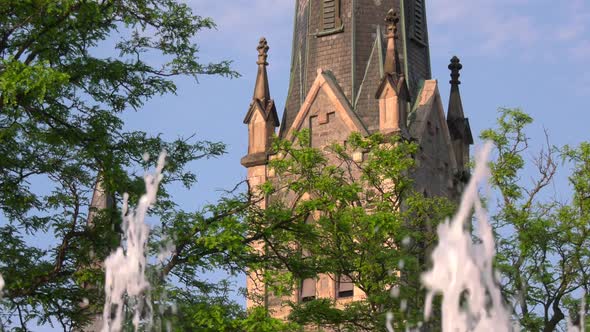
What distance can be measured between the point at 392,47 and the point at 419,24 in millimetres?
3456

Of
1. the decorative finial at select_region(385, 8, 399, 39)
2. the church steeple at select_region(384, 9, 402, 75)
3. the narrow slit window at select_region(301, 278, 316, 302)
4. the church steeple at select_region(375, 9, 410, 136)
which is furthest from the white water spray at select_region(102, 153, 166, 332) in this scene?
the decorative finial at select_region(385, 8, 399, 39)

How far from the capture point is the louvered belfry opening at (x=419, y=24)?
40781 millimetres

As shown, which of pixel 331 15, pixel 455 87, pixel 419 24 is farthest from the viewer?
pixel 455 87

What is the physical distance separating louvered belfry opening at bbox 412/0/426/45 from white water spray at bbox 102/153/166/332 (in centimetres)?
2544

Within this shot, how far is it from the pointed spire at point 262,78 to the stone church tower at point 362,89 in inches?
1.2

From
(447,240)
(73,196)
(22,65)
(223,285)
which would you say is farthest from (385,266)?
(447,240)

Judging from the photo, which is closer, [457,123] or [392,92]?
[392,92]

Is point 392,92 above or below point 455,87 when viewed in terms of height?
below

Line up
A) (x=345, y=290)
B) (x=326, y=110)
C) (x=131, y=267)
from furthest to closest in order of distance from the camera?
(x=326, y=110) < (x=345, y=290) < (x=131, y=267)

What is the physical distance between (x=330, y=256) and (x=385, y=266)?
1.03m

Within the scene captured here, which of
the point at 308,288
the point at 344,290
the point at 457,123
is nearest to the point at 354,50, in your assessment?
the point at 457,123

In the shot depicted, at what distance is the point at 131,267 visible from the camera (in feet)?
50.5

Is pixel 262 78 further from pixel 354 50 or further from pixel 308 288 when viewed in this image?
pixel 308 288

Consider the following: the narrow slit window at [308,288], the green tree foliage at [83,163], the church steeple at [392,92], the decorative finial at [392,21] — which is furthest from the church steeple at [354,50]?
the green tree foliage at [83,163]
